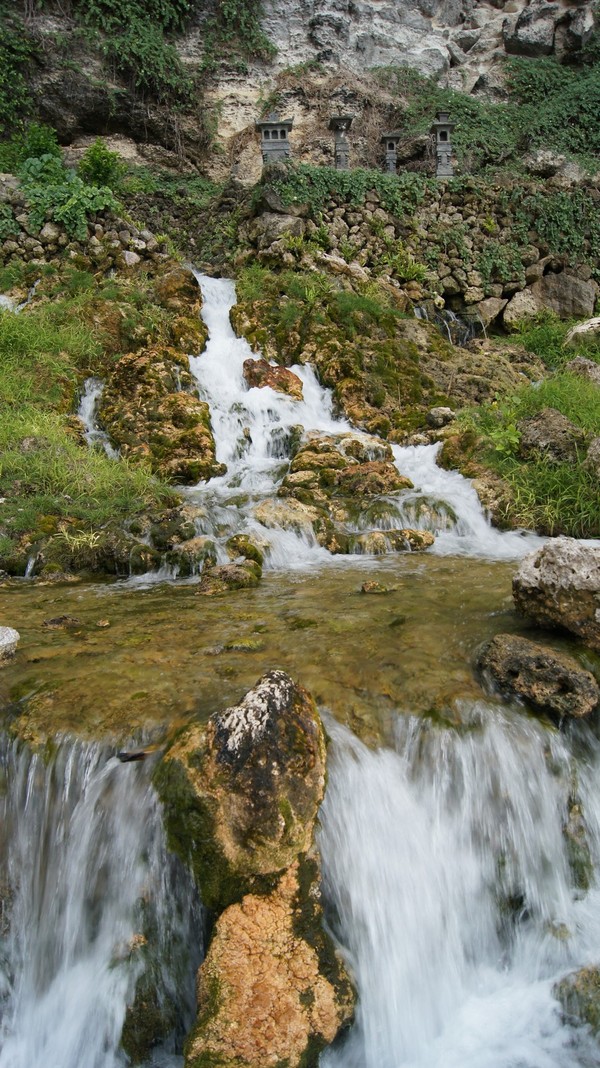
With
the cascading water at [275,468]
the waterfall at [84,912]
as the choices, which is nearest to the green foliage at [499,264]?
the cascading water at [275,468]

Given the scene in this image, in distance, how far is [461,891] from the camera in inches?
109

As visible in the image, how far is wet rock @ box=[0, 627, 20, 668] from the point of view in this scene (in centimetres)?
368

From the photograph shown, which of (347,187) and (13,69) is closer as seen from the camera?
(347,187)

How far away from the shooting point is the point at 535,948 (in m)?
2.69

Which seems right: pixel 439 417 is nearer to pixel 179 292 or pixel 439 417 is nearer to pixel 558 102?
pixel 179 292

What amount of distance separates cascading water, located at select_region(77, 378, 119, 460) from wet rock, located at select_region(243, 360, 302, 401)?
2341 millimetres

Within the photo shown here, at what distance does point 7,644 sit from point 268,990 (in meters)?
2.49

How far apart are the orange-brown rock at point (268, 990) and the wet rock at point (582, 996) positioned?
0.92m

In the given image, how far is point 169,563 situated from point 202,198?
40.3 feet

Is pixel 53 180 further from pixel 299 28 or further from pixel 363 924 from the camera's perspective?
pixel 363 924

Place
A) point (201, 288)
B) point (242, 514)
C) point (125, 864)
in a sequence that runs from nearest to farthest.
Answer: point (125, 864) < point (242, 514) < point (201, 288)

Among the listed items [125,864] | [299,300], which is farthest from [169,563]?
[299,300]

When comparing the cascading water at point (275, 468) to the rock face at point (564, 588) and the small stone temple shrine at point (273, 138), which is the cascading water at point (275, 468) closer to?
the rock face at point (564, 588)

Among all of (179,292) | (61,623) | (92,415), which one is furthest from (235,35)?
(61,623)
